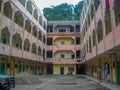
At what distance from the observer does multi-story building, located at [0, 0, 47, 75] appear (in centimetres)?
2941

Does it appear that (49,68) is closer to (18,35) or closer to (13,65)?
(13,65)

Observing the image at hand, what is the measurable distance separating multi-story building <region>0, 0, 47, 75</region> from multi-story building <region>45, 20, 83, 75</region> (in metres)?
5.83

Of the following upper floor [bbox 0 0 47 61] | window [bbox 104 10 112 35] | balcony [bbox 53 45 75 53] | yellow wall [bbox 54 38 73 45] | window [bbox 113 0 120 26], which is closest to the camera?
window [bbox 113 0 120 26]

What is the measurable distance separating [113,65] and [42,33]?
30632mm

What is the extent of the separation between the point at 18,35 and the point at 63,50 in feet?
81.8

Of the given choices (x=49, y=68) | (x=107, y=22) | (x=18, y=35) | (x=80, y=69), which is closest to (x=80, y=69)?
(x=80, y=69)

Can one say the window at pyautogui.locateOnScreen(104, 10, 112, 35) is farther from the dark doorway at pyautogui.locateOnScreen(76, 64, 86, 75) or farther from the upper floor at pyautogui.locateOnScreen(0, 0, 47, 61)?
the dark doorway at pyautogui.locateOnScreen(76, 64, 86, 75)

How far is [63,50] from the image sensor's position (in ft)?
192

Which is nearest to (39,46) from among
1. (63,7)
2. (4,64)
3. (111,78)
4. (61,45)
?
(61,45)

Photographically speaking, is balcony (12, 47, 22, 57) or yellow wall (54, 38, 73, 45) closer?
balcony (12, 47, 22, 57)

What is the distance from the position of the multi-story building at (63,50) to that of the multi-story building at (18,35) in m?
5.83

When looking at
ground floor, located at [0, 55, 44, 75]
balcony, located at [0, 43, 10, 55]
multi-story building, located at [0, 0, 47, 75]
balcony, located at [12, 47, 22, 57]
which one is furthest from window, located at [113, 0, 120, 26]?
ground floor, located at [0, 55, 44, 75]

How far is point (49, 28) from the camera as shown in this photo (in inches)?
2457

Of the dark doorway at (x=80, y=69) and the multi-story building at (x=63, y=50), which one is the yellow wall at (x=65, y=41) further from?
the dark doorway at (x=80, y=69)
